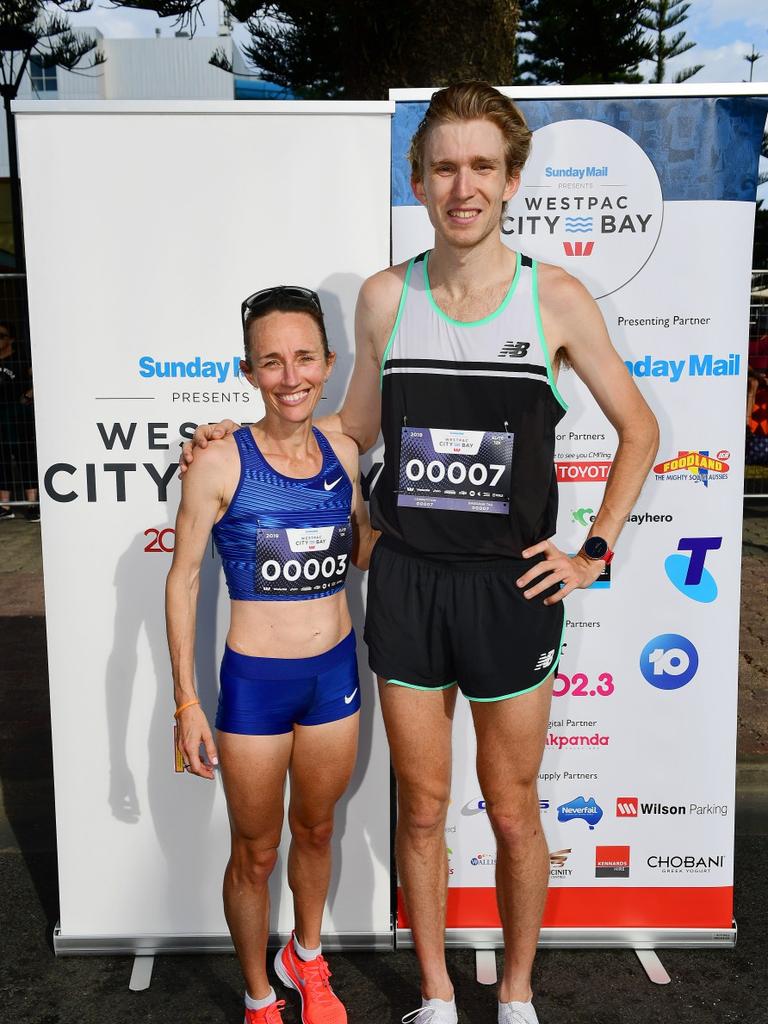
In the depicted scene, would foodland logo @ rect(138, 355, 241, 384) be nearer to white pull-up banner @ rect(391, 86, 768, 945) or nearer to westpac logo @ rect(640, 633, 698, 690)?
white pull-up banner @ rect(391, 86, 768, 945)

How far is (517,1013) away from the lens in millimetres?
2732

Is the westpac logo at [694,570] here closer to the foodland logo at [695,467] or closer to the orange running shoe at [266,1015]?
the foodland logo at [695,467]

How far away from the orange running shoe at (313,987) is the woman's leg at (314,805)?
6cm

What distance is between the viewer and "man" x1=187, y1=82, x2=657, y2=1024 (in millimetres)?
2475

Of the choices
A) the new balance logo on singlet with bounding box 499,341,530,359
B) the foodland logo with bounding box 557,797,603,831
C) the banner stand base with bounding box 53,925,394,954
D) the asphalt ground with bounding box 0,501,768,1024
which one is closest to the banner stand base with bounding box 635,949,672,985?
the asphalt ground with bounding box 0,501,768,1024

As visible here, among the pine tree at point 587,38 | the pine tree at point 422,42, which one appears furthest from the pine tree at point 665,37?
the pine tree at point 422,42

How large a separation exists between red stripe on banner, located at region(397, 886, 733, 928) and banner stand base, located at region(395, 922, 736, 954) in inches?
0.7

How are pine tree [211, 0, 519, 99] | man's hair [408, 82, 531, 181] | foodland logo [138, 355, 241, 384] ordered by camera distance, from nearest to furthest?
man's hair [408, 82, 531, 181] < foodland logo [138, 355, 241, 384] < pine tree [211, 0, 519, 99]

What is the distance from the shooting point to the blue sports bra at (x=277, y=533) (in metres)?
2.56

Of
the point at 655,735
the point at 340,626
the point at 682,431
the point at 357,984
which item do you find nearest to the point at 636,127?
the point at 682,431

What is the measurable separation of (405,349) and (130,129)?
1.05 m

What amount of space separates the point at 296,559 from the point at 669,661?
1.30 meters

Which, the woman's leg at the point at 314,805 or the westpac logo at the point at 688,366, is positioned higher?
the westpac logo at the point at 688,366

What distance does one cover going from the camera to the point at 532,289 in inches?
98.6
